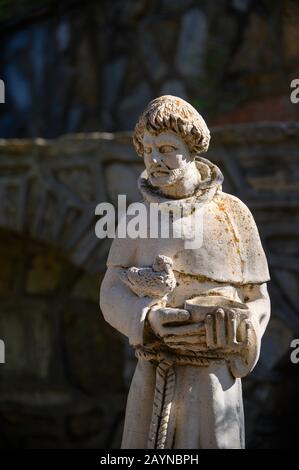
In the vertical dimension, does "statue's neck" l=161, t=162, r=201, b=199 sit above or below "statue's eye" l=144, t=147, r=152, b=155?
below

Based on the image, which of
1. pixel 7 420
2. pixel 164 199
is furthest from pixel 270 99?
pixel 164 199

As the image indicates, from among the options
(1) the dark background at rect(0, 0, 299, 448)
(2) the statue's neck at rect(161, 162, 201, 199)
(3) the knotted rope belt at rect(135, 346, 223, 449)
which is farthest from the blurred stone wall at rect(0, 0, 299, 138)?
Result: (3) the knotted rope belt at rect(135, 346, 223, 449)

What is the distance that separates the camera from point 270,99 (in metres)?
8.82

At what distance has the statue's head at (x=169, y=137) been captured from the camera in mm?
4129

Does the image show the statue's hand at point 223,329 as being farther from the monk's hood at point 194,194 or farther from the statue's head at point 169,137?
the statue's head at point 169,137

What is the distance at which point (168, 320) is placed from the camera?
4.05 metres

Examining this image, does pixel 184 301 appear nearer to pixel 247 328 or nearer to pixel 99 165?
pixel 247 328

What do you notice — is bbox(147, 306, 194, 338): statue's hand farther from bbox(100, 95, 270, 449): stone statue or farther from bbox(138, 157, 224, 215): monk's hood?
bbox(138, 157, 224, 215): monk's hood

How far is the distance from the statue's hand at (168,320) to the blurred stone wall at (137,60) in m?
4.90

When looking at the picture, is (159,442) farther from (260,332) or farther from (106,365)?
(106,365)

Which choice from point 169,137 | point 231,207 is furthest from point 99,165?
point 169,137

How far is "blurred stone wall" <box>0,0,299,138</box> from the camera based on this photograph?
8930mm

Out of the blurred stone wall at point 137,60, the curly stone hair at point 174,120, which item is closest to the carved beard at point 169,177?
the curly stone hair at point 174,120

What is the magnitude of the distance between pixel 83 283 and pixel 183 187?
4.73 metres
